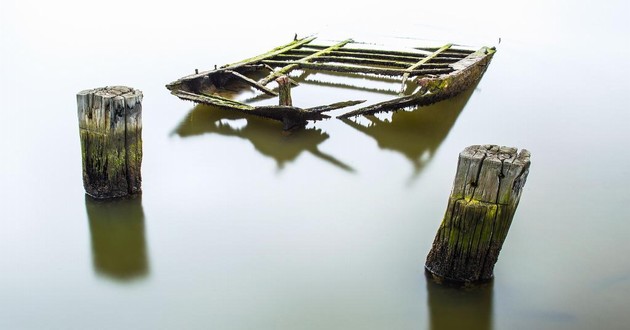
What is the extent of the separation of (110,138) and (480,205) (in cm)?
269

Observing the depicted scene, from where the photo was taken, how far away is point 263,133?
24.6 ft

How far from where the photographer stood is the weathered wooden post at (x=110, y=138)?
5.20 m

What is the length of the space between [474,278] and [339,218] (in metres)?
1.41

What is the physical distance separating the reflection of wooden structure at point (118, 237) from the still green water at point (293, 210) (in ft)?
0.05

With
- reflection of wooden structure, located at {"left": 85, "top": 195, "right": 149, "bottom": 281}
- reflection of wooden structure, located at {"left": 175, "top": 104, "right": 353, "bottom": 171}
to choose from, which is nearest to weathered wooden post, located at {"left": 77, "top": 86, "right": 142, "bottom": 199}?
reflection of wooden structure, located at {"left": 85, "top": 195, "right": 149, "bottom": 281}

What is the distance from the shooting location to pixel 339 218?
5.79 metres

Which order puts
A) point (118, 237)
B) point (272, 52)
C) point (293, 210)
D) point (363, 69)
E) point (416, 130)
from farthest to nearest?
point (272, 52)
point (363, 69)
point (416, 130)
point (293, 210)
point (118, 237)

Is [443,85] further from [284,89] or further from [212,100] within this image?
[212,100]

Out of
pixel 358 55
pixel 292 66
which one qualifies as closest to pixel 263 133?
pixel 292 66

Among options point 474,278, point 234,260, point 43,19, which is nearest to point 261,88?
point 234,260

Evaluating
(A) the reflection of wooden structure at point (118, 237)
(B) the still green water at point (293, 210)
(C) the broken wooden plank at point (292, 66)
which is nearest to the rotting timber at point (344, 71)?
(C) the broken wooden plank at point (292, 66)

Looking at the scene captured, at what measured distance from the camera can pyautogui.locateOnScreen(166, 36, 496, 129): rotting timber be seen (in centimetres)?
748

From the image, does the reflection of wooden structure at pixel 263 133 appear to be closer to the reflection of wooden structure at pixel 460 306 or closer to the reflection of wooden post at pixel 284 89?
the reflection of wooden post at pixel 284 89

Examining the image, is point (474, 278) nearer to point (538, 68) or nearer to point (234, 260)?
point (234, 260)
